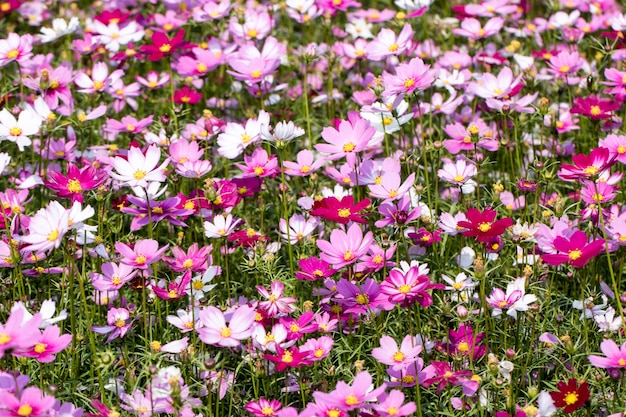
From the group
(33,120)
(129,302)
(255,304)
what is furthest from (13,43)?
(255,304)

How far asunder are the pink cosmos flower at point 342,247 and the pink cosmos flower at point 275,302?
13cm

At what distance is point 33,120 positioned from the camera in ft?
8.00

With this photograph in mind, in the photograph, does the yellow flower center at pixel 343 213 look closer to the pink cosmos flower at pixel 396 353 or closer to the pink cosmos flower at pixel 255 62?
the pink cosmos flower at pixel 396 353

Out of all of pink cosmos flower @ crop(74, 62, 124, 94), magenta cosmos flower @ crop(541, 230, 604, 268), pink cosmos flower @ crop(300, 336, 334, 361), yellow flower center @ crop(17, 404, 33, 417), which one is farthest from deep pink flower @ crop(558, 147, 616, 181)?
pink cosmos flower @ crop(74, 62, 124, 94)

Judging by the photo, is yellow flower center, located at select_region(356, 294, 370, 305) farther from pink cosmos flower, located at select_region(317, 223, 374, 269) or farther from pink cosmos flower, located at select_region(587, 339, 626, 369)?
pink cosmos flower, located at select_region(587, 339, 626, 369)

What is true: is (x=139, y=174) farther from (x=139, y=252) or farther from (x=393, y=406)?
(x=393, y=406)

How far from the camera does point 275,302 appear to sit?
6.89 feet

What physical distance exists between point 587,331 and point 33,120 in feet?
4.84

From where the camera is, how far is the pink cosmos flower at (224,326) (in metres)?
1.89

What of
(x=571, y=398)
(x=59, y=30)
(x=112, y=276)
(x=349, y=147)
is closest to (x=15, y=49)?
(x=59, y=30)

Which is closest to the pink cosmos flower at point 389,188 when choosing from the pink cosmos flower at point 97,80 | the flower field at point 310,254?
the flower field at point 310,254

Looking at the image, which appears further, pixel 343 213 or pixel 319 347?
pixel 343 213

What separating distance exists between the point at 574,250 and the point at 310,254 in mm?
709

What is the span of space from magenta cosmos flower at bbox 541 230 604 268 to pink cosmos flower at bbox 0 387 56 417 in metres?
1.06
